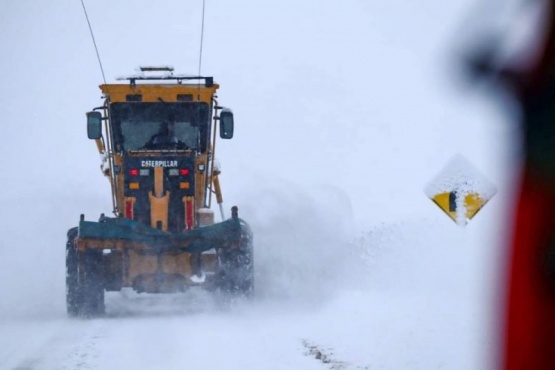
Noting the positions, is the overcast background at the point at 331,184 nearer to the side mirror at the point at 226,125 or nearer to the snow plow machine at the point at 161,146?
the snow plow machine at the point at 161,146

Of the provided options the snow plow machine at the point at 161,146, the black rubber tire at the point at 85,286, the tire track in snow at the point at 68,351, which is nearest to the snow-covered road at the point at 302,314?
the tire track in snow at the point at 68,351

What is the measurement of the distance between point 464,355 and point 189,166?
7.38 metres

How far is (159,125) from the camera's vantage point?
15.0m

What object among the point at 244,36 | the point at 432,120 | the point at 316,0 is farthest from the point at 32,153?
the point at 316,0

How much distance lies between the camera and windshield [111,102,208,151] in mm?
14938

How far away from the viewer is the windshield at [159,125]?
14938 mm

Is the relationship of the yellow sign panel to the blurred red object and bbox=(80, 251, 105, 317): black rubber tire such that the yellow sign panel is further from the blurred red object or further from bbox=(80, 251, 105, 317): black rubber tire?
the blurred red object

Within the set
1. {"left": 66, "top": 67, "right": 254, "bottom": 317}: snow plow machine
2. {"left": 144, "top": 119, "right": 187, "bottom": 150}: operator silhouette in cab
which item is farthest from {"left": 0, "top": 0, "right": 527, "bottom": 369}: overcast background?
{"left": 144, "top": 119, "right": 187, "bottom": 150}: operator silhouette in cab

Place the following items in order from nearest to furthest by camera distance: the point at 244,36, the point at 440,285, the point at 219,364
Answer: the point at 219,364, the point at 440,285, the point at 244,36

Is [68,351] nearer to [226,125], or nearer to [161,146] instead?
[226,125]

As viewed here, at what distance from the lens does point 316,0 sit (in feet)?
645

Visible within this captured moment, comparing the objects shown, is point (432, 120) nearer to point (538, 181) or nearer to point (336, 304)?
A: point (336, 304)

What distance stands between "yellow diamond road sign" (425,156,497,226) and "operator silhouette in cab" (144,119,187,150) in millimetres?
6048

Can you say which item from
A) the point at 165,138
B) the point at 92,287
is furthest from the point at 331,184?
the point at 92,287
